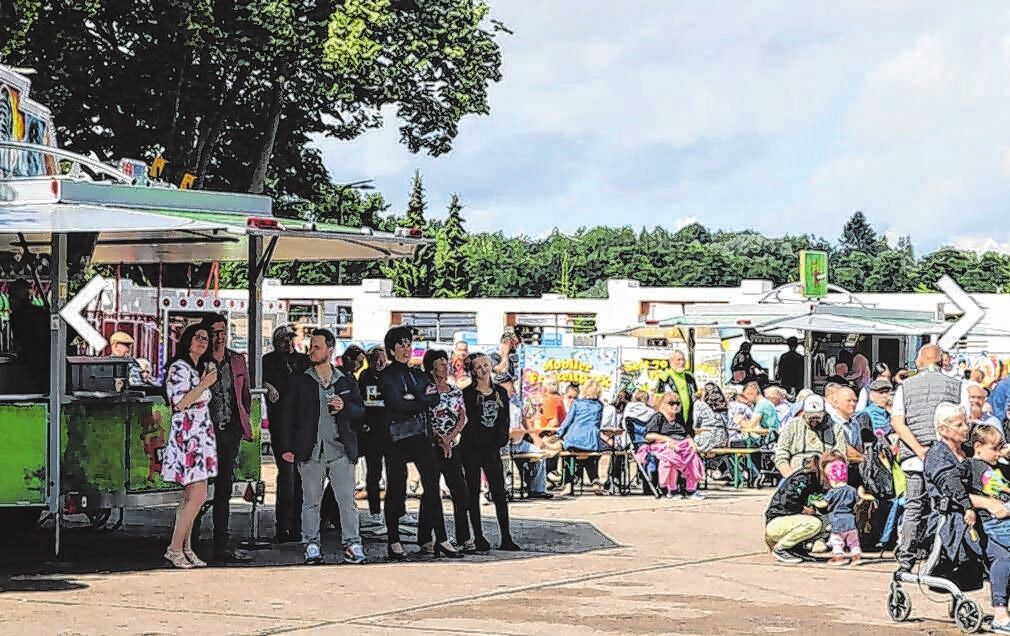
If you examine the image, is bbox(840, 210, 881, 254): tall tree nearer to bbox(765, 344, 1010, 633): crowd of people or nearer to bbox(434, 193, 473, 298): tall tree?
bbox(434, 193, 473, 298): tall tree

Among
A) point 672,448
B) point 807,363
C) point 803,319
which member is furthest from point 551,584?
point 807,363

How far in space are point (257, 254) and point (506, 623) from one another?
16.7ft

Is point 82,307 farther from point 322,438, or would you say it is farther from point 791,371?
point 791,371

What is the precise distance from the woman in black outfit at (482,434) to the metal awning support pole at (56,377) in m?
3.15

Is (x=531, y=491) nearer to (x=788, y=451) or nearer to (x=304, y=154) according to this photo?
(x=788, y=451)

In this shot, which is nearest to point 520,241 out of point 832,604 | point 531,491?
point 531,491

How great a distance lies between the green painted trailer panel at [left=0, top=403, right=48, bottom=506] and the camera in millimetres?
11750

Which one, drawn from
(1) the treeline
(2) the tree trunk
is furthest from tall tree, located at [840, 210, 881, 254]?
(2) the tree trunk

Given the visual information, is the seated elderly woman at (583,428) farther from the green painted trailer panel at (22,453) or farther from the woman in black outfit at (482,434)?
the green painted trailer panel at (22,453)

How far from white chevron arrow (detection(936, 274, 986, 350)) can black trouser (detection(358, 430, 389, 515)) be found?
488 cm

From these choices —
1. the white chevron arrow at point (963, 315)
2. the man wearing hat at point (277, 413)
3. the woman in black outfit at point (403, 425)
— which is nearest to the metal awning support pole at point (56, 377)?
the man wearing hat at point (277, 413)

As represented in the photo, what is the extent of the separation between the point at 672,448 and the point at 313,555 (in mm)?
7383

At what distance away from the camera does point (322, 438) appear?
12.3m

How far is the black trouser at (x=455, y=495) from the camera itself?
1297 cm
